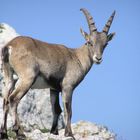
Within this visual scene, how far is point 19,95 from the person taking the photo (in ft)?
59.1

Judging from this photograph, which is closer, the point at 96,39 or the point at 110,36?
the point at 96,39

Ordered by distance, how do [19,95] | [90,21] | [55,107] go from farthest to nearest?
[90,21] < [55,107] < [19,95]

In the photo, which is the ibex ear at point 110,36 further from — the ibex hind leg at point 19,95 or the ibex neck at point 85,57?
the ibex hind leg at point 19,95

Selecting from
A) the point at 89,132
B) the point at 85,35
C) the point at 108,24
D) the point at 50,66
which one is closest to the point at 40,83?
the point at 50,66

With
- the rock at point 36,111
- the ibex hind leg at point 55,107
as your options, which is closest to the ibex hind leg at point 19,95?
the ibex hind leg at point 55,107

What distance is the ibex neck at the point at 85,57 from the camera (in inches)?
858

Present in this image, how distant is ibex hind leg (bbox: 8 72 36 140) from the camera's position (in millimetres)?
17828

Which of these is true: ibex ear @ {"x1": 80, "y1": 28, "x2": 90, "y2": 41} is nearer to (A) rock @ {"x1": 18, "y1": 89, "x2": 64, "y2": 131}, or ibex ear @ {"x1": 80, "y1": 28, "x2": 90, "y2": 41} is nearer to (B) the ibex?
(B) the ibex

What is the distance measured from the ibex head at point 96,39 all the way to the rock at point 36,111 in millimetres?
4693

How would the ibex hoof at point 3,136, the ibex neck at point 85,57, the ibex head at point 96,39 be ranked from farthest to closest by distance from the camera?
1. the ibex neck at point 85,57
2. the ibex head at point 96,39
3. the ibex hoof at point 3,136

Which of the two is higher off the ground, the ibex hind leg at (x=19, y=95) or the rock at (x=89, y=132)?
the ibex hind leg at (x=19, y=95)

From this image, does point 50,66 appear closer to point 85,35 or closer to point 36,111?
point 85,35

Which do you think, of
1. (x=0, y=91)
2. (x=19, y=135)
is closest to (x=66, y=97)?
(x=19, y=135)

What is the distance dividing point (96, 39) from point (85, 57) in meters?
0.94
